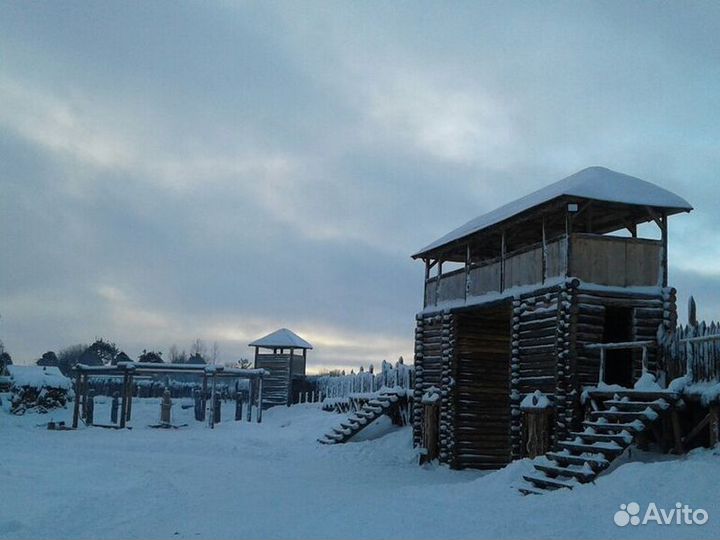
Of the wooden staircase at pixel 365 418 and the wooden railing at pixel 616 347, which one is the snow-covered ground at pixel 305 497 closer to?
the wooden railing at pixel 616 347

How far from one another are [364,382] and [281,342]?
37.9 feet

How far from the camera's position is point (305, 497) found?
14992 millimetres

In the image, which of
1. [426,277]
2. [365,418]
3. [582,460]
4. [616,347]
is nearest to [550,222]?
[426,277]

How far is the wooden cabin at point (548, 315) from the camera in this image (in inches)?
681

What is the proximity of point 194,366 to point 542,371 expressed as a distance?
20.7 metres

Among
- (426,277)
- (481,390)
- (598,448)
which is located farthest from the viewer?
(426,277)

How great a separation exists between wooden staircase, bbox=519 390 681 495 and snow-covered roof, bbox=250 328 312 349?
3001cm

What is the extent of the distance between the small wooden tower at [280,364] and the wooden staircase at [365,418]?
16125mm

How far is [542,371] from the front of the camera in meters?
18.2

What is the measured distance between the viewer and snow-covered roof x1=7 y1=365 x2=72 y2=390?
4081cm

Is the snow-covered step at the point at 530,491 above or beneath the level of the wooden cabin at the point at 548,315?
beneath

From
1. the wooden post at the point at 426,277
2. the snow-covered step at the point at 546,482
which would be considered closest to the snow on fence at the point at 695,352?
the snow-covered step at the point at 546,482
